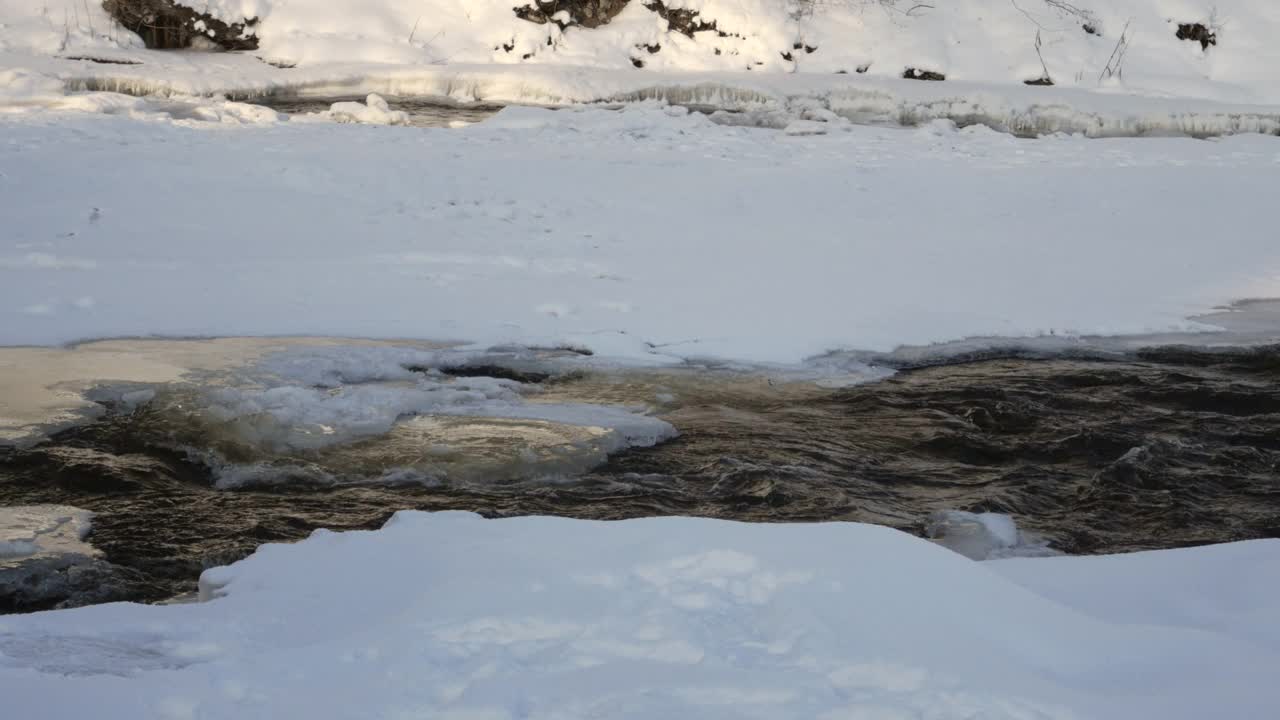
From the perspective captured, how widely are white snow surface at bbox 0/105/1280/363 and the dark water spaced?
23.1 inches

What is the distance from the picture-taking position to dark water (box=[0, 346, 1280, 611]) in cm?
359

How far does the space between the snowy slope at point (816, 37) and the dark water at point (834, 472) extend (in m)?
8.14

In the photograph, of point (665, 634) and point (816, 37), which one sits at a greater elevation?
point (816, 37)

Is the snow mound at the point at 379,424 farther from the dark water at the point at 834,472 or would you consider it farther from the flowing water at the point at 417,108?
the flowing water at the point at 417,108

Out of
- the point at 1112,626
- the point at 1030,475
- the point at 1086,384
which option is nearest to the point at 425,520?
the point at 1112,626

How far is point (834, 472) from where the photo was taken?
13.3 feet

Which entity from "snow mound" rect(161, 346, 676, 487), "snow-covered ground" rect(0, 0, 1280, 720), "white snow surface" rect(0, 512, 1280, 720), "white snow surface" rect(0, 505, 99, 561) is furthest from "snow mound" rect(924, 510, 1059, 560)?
"white snow surface" rect(0, 505, 99, 561)

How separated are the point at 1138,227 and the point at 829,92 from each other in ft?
15.2

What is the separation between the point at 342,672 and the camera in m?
2.17

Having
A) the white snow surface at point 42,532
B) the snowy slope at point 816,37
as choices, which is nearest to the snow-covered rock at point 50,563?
the white snow surface at point 42,532

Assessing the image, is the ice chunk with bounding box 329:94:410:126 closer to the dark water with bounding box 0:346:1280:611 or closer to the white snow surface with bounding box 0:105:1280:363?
the white snow surface with bounding box 0:105:1280:363

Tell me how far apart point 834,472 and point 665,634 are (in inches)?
72.8

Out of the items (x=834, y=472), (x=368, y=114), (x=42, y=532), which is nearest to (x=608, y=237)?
(x=834, y=472)

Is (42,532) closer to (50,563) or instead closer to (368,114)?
(50,563)
